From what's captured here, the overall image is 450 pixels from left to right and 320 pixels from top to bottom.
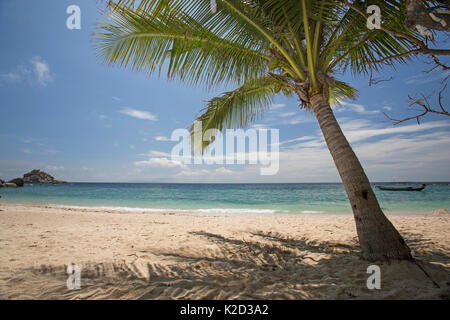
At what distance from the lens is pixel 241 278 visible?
2904mm

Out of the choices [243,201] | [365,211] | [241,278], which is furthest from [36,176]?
[365,211]

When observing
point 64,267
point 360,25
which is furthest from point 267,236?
point 360,25

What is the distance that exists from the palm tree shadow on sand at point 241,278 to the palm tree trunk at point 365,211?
0.18 m

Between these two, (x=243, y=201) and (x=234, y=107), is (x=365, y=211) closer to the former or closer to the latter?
(x=234, y=107)

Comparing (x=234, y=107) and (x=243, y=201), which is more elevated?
(x=234, y=107)

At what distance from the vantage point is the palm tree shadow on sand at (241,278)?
238 cm

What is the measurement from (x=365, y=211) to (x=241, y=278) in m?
1.93

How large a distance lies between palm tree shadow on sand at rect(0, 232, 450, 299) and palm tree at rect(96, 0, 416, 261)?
44 cm

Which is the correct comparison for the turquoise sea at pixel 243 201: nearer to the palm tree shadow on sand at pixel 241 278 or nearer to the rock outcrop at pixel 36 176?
the palm tree shadow on sand at pixel 241 278

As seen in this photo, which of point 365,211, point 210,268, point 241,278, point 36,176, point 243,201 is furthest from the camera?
point 36,176

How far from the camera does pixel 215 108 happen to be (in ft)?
19.5

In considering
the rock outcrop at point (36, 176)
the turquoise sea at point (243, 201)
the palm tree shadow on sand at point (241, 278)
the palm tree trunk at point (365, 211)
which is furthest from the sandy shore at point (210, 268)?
the rock outcrop at point (36, 176)
